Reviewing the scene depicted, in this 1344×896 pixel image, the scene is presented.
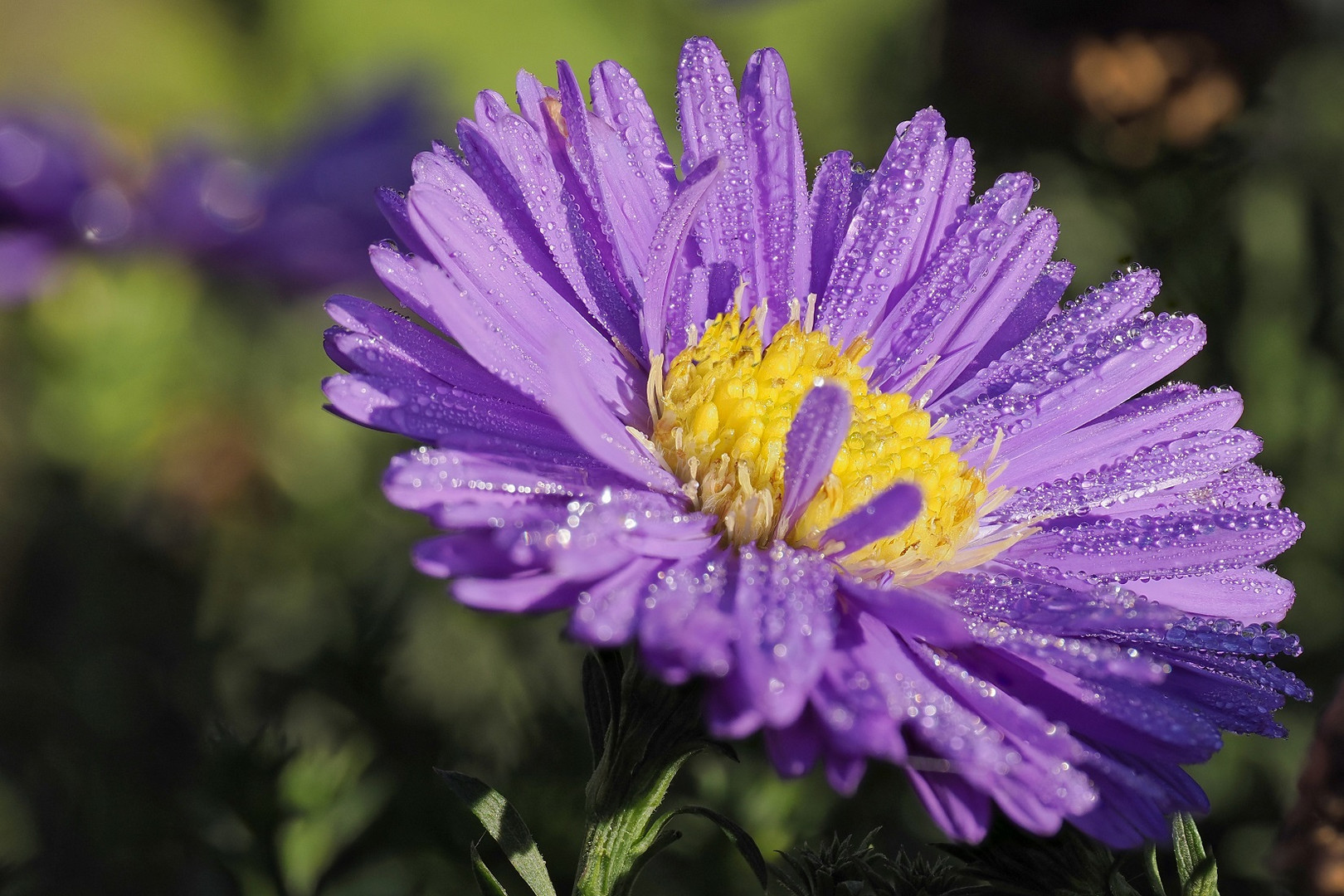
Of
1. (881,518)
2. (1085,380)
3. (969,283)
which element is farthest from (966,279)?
(881,518)

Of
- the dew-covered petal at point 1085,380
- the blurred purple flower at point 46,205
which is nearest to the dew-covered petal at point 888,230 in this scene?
the dew-covered petal at point 1085,380

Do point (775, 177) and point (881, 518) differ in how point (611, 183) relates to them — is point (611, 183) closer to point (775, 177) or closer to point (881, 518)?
point (775, 177)

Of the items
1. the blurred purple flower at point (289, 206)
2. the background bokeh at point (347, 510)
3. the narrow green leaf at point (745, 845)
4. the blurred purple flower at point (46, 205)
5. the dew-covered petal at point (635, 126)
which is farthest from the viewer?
the blurred purple flower at point (289, 206)

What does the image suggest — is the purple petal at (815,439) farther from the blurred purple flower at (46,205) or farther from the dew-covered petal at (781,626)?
the blurred purple flower at (46,205)

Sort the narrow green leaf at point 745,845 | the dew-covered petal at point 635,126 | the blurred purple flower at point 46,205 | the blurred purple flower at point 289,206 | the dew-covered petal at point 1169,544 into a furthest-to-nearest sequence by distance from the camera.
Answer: the blurred purple flower at point 289,206, the blurred purple flower at point 46,205, the dew-covered petal at point 635,126, the dew-covered petal at point 1169,544, the narrow green leaf at point 745,845

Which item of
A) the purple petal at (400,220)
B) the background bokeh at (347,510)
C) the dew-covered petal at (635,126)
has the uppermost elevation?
the dew-covered petal at (635,126)

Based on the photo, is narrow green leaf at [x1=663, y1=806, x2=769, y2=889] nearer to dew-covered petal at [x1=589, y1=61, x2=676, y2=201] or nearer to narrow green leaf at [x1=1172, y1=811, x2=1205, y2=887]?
narrow green leaf at [x1=1172, y1=811, x2=1205, y2=887]
